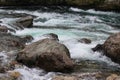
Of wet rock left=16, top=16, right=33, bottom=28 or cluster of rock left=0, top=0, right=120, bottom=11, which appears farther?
cluster of rock left=0, top=0, right=120, bottom=11

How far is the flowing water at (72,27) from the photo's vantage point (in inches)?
439

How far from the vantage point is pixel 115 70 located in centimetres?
1010

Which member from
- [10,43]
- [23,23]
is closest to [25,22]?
[23,23]

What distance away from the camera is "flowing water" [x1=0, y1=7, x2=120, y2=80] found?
11.1 meters

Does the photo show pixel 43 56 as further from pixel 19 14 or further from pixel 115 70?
pixel 19 14

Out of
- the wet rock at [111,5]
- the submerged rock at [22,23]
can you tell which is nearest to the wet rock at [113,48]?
the submerged rock at [22,23]

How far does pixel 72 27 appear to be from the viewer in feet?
57.1

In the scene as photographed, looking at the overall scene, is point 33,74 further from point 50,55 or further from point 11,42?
point 11,42

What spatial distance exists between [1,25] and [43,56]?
6587mm

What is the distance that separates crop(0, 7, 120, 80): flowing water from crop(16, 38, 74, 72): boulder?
0.26 meters

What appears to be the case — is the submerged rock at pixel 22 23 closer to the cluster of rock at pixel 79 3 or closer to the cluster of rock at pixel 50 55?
the cluster of rock at pixel 50 55

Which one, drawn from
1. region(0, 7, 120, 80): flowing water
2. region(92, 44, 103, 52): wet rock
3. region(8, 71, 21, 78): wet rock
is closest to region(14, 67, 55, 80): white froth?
region(0, 7, 120, 80): flowing water

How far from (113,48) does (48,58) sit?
2554 millimetres

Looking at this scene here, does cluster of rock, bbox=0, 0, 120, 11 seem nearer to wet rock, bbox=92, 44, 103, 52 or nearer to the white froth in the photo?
wet rock, bbox=92, 44, 103, 52
